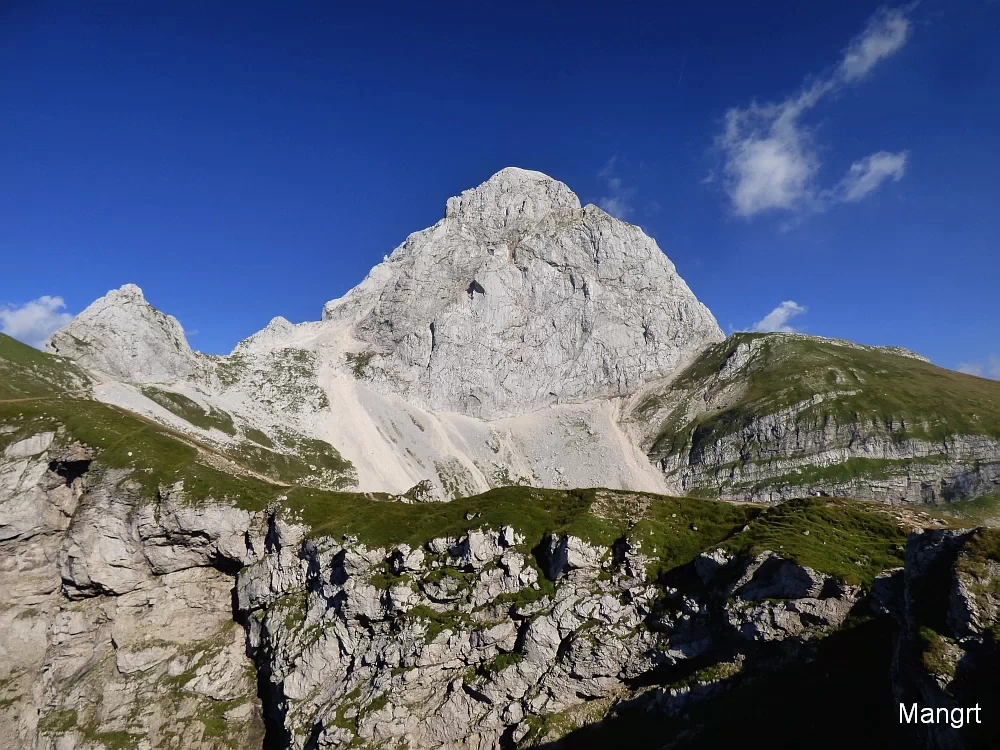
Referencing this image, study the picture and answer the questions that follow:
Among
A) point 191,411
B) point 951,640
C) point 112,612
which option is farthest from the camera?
point 191,411

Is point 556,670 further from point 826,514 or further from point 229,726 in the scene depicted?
point 229,726

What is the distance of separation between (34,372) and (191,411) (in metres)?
40.8

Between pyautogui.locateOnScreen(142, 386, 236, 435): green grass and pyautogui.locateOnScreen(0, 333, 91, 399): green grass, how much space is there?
A: 1878cm

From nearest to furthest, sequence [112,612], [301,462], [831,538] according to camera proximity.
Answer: [831,538] → [112,612] → [301,462]

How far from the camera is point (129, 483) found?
176 feet

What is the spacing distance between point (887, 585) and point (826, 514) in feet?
45.9

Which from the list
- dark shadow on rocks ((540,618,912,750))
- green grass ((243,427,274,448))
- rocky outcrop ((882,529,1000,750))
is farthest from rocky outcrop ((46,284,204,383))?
rocky outcrop ((882,529,1000,750))

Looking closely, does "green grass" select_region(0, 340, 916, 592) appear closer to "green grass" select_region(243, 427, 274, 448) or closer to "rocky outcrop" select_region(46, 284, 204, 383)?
"green grass" select_region(243, 427, 274, 448)

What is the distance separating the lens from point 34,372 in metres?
147

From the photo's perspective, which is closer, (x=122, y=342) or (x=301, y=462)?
(x=301, y=462)

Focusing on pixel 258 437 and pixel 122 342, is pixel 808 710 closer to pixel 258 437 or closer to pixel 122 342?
pixel 258 437

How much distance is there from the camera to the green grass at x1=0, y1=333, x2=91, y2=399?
13325cm

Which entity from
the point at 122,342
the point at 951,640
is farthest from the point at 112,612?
the point at 122,342

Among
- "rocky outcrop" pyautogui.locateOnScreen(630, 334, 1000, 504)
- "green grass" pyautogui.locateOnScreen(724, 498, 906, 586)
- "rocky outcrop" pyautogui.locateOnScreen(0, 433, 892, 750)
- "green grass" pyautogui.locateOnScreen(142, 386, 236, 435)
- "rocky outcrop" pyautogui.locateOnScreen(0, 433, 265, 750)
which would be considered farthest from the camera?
"green grass" pyautogui.locateOnScreen(142, 386, 236, 435)
